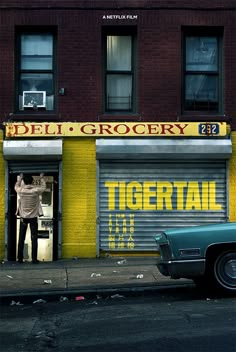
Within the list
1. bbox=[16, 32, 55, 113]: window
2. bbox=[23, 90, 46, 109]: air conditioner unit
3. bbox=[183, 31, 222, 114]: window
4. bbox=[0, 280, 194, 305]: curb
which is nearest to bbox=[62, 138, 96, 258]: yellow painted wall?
bbox=[23, 90, 46, 109]: air conditioner unit

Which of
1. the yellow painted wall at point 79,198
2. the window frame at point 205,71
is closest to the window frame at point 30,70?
the yellow painted wall at point 79,198

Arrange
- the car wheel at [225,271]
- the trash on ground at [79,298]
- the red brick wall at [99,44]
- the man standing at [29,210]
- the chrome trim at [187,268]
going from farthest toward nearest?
the red brick wall at [99,44], the man standing at [29,210], the trash on ground at [79,298], the car wheel at [225,271], the chrome trim at [187,268]

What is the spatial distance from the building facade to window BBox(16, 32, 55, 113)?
0.03 m

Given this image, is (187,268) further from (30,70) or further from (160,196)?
(30,70)

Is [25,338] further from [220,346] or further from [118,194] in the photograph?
[118,194]

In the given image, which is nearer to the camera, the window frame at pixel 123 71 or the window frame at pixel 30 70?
the window frame at pixel 30 70

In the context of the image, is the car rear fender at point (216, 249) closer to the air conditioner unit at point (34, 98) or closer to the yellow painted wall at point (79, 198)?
the yellow painted wall at point (79, 198)

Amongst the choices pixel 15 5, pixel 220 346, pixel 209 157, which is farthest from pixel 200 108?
pixel 220 346

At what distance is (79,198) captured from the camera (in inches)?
531

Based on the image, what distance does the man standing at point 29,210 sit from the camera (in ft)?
41.9

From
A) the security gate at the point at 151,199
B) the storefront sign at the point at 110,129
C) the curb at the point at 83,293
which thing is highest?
the storefront sign at the point at 110,129

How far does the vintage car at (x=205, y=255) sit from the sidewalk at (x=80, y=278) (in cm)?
88

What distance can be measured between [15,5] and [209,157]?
5821 mm

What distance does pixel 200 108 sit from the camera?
45.6ft
